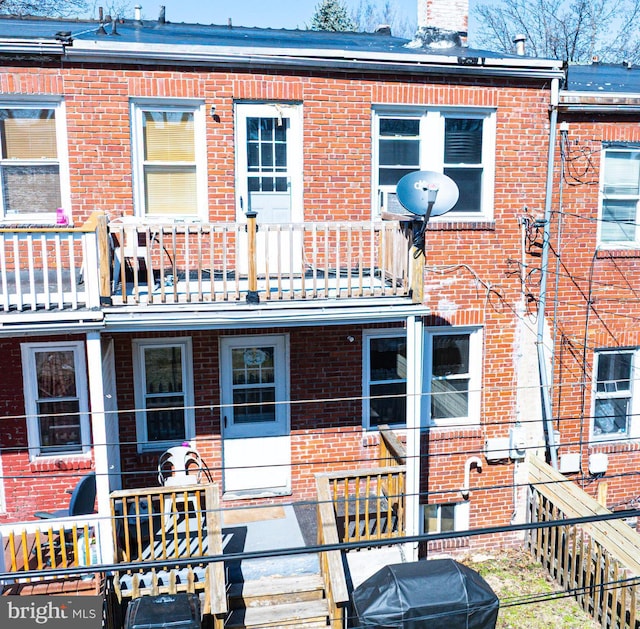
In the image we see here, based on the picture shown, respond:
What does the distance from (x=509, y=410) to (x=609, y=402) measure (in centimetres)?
178

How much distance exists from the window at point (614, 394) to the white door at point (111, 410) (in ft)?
23.5

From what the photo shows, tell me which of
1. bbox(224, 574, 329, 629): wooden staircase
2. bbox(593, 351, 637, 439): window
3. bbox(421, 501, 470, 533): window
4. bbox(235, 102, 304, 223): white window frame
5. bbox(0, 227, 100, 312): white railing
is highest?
bbox(235, 102, 304, 223): white window frame

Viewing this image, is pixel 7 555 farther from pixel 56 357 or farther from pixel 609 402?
pixel 609 402

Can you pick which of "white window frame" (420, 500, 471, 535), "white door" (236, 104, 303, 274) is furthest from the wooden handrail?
"white door" (236, 104, 303, 274)

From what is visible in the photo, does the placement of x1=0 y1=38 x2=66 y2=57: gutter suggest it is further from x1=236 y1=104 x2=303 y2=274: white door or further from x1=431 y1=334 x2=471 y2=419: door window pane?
x1=431 y1=334 x2=471 y2=419: door window pane

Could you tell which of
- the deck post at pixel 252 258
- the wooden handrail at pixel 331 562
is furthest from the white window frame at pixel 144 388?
the wooden handrail at pixel 331 562

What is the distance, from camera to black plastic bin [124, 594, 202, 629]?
20.9 ft

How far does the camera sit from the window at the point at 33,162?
839 centimetres

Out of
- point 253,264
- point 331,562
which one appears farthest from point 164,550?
point 253,264

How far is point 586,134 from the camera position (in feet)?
31.7

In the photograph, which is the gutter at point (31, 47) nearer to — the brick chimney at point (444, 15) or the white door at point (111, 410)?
the white door at point (111, 410)

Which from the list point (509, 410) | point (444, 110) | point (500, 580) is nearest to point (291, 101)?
point (444, 110)

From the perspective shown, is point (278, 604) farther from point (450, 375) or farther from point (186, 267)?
point (450, 375)

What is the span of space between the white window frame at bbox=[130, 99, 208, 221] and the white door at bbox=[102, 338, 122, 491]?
191cm
